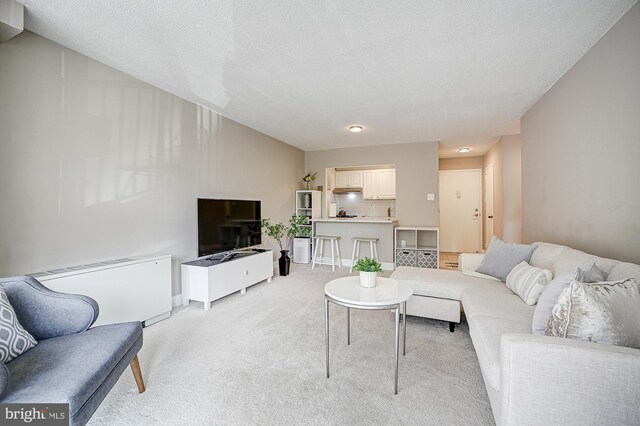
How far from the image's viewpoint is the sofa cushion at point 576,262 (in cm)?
159

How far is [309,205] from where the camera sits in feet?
19.3

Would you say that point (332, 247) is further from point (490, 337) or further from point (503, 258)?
point (490, 337)

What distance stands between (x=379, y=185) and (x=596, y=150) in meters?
4.25

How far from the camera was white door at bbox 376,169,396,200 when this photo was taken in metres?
6.16

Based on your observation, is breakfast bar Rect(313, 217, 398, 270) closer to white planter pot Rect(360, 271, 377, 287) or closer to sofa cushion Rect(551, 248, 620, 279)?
sofa cushion Rect(551, 248, 620, 279)

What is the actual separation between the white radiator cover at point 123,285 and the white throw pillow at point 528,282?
322cm

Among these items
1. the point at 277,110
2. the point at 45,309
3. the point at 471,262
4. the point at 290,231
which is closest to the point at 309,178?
the point at 290,231

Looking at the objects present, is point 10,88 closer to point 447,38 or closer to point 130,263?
point 130,263

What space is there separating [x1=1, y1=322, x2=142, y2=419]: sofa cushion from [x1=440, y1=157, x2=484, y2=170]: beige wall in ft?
24.3

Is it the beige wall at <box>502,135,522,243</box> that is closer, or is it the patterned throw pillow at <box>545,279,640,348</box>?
the patterned throw pillow at <box>545,279,640,348</box>

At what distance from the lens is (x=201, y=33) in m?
1.99

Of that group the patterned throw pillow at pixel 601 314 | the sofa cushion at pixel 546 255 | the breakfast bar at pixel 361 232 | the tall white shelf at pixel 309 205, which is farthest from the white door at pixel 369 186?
the patterned throw pillow at pixel 601 314

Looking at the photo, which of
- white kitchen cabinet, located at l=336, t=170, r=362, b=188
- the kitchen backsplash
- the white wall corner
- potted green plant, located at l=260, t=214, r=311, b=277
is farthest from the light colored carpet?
white kitchen cabinet, located at l=336, t=170, r=362, b=188

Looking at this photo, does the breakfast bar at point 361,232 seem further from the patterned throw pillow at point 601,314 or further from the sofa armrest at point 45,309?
the sofa armrest at point 45,309
